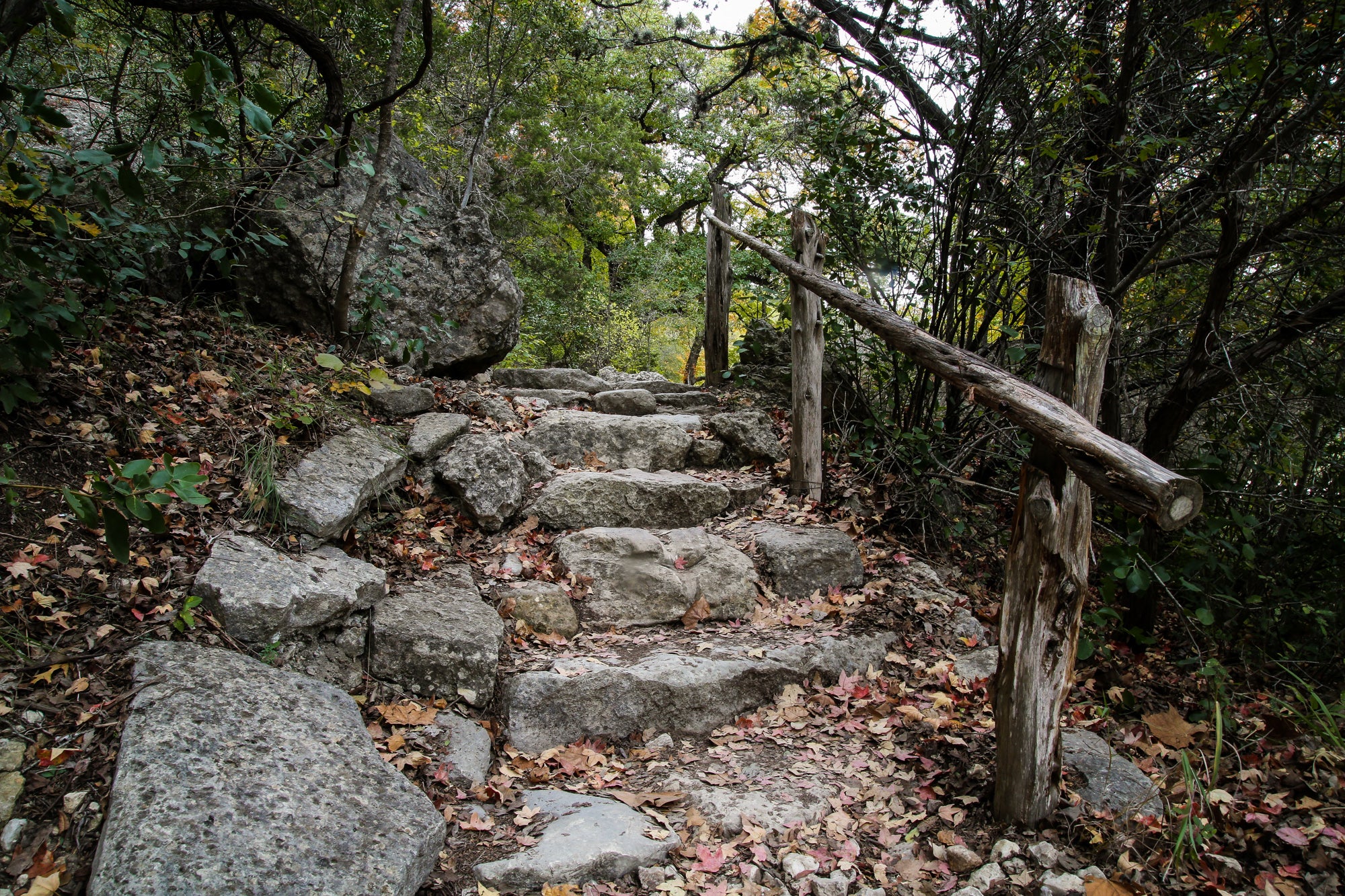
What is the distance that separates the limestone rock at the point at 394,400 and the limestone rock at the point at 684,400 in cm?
223

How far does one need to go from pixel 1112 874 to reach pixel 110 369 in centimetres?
432

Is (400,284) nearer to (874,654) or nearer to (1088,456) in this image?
(874,654)

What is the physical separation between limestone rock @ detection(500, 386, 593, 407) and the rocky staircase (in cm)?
60

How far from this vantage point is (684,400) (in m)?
6.22

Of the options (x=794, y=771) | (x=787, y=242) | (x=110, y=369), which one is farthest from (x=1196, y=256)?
(x=110, y=369)

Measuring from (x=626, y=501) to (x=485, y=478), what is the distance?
2.86 feet

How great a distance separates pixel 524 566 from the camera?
3.71m

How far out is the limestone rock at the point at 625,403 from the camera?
584 centimetres

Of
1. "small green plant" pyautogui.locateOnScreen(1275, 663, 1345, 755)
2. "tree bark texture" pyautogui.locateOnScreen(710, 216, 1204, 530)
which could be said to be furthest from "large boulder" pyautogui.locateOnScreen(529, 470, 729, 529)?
"small green plant" pyautogui.locateOnScreen(1275, 663, 1345, 755)

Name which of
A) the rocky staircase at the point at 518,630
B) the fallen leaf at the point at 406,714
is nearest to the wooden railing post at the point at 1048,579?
the rocky staircase at the point at 518,630

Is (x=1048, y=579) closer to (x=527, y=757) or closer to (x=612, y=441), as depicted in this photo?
(x=527, y=757)

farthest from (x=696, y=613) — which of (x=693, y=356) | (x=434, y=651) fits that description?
(x=693, y=356)

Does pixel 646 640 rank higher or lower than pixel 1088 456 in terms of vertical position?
lower

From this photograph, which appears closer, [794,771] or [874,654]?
[794,771]
